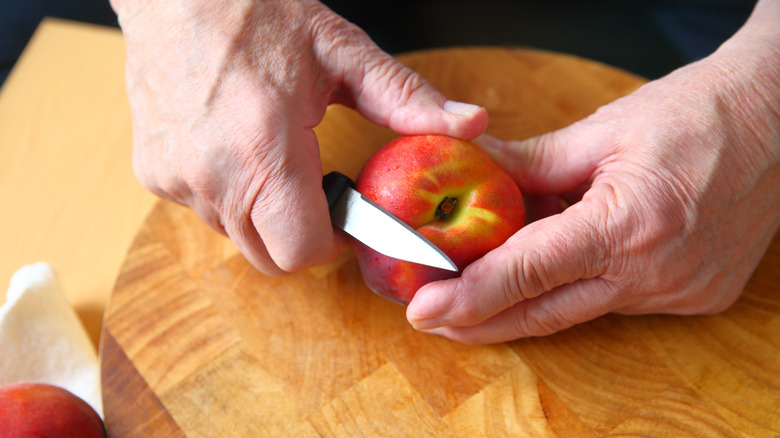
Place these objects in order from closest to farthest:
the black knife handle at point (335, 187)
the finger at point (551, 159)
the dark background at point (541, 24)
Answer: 1. the black knife handle at point (335, 187)
2. the finger at point (551, 159)
3. the dark background at point (541, 24)

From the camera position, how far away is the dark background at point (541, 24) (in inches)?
84.0

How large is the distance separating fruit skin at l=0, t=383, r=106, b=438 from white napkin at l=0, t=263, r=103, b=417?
14 centimetres

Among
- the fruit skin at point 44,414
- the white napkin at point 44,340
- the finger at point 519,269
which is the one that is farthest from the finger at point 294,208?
the white napkin at point 44,340

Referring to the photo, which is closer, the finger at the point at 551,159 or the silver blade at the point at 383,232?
the silver blade at the point at 383,232

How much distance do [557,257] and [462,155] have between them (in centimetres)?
28

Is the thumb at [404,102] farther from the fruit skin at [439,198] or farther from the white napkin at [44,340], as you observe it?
the white napkin at [44,340]

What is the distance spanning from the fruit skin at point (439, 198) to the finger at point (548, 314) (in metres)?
0.17

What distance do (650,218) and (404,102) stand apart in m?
0.55

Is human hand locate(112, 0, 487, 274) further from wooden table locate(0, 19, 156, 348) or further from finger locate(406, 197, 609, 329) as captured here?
wooden table locate(0, 19, 156, 348)

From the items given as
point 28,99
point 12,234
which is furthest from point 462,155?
point 28,99

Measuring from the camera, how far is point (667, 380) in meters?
1.23

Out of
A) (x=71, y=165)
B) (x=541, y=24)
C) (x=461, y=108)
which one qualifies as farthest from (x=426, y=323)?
(x=541, y=24)

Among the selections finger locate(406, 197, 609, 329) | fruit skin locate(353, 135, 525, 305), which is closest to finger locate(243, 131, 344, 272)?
fruit skin locate(353, 135, 525, 305)

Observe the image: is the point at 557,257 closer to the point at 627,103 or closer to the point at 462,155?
the point at 462,155
